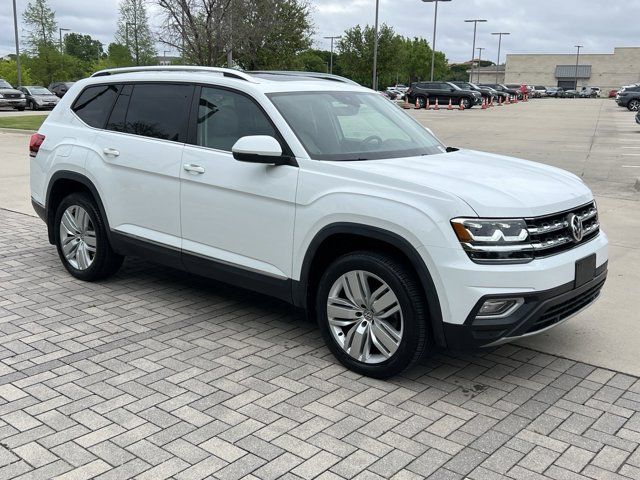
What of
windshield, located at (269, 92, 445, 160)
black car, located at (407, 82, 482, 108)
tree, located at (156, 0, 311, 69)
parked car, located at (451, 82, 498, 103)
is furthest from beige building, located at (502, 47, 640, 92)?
windshield, located at (269, 92, 445, 160)

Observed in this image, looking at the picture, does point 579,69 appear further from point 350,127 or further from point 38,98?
point 350,127

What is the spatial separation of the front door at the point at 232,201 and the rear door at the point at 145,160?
0.55 ft

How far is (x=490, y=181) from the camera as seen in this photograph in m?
4.05

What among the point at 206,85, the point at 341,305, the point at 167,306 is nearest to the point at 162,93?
the point at 206,85

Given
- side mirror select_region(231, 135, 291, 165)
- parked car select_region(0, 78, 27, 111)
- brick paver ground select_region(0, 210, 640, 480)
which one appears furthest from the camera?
parked car select_region(0, 78, 27, 111)

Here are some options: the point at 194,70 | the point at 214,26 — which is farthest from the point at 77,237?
the point at 214,26

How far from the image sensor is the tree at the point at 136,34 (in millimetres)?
49500

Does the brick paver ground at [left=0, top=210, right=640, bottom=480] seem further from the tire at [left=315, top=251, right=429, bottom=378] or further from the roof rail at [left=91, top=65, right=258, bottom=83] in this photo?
the roof rail at [left=91, top=65, right=258, bottom=83]

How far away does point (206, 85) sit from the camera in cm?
502

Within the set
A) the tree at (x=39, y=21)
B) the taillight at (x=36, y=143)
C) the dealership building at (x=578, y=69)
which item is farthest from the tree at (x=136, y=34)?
the dealership building at (x=578, y=69)

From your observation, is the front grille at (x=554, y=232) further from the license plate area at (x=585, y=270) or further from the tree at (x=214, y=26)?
the tree at (x=214, y=26)

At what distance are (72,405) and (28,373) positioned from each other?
0.60m

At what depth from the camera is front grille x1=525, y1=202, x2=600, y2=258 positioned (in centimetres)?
377

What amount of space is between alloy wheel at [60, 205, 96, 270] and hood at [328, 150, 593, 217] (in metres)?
2.72
